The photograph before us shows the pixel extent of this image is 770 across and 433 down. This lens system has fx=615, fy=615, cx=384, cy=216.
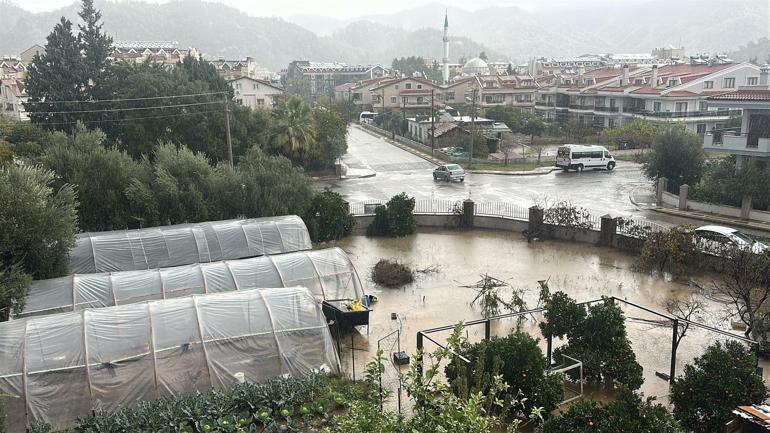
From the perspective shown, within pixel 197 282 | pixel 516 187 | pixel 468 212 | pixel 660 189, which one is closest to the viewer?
pixel 197 282

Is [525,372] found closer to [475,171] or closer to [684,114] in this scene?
[475,171]

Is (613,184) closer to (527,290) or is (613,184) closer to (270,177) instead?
(527,290)

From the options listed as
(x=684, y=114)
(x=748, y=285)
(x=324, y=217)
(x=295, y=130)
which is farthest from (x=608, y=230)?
(x=684, y=114)

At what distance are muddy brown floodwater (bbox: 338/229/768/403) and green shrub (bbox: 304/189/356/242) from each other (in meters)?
0.81

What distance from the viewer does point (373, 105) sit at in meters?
85.8

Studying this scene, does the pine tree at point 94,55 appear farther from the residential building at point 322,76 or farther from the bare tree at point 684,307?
the residential building at point 322,76

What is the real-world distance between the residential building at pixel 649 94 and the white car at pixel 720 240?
3022 cm

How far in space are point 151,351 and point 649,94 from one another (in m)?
55.5

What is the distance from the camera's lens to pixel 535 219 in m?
26.5

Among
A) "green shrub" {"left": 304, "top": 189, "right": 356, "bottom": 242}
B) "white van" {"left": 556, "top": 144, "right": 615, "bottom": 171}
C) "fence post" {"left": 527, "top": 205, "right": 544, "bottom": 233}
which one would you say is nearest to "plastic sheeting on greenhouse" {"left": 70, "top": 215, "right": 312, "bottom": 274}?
"green shrub" {"left": 304, "top": 189, "right": 356, "bottom": 242}

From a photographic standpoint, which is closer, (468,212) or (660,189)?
(468,212)

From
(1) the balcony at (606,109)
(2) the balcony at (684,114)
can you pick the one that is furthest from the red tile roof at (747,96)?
(1) the balcony at (606,109)

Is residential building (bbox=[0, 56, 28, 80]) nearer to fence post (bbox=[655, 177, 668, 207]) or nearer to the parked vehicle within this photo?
the parked vehicle

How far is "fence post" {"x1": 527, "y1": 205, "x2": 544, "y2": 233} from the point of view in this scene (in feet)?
86.7
